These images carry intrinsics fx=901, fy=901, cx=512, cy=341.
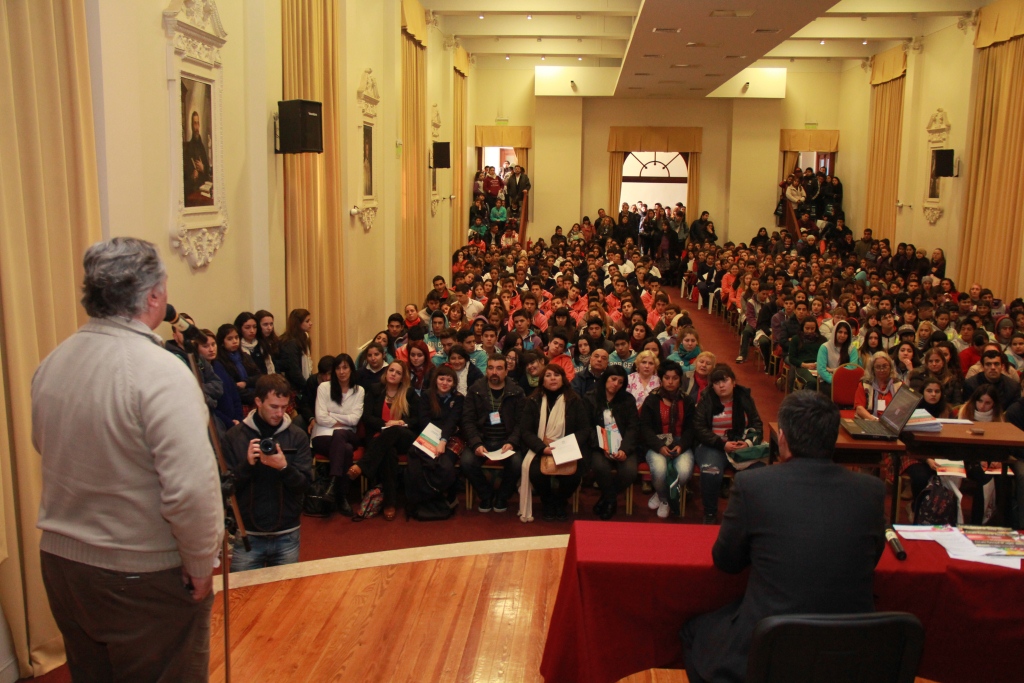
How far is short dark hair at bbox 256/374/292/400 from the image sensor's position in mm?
4949

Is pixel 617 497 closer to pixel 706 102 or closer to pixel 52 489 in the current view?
pixel 52 489

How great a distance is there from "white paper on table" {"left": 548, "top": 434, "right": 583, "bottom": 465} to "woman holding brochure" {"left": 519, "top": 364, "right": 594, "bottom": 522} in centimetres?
8

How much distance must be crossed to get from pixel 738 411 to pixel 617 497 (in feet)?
3.89

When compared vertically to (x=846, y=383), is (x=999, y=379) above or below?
above

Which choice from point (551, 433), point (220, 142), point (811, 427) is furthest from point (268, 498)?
point (811, 427)

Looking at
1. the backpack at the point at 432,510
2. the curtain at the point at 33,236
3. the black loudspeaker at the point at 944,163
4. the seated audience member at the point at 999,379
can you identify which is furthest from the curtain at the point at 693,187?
the curtain at the point at 33,236

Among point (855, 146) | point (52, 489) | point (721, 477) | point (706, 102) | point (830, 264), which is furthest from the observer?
point (706, 102)

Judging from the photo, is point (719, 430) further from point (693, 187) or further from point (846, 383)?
point (693, 187)

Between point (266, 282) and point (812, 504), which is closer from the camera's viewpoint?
point (812, 504)

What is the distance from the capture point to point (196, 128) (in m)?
6.18

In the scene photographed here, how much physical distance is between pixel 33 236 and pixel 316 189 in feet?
15.0

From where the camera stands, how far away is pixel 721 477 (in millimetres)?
6434

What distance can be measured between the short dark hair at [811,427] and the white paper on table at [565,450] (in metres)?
3.70

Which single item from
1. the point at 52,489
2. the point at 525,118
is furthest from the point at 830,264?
the point at 52,489
